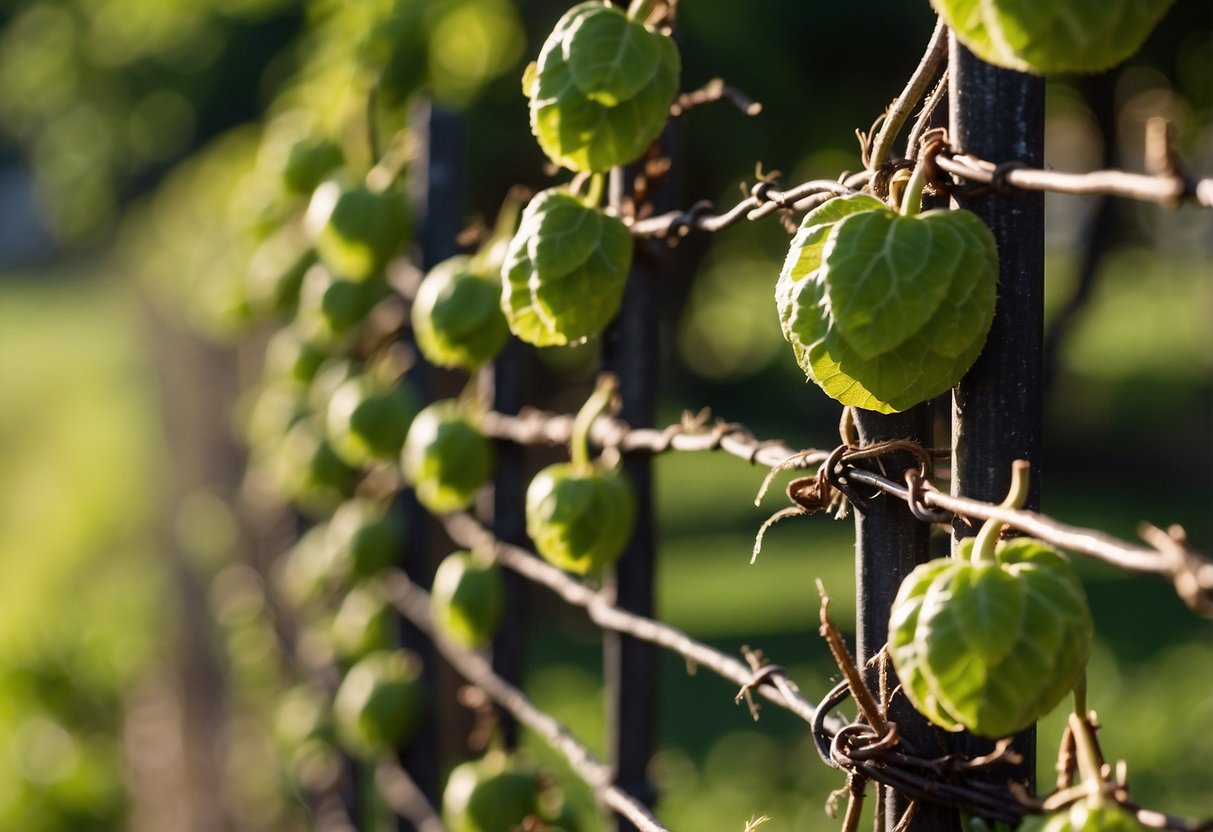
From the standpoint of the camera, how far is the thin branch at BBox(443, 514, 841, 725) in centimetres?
112

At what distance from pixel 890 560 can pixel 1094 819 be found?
0.29 m

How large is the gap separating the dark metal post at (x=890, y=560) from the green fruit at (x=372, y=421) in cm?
126

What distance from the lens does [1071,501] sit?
34.7 ft

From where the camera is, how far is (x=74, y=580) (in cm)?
848

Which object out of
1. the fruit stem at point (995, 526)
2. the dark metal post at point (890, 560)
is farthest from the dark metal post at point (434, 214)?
the fruit stem at point (995, 526)

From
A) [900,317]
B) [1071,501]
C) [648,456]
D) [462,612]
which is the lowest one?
[1071,501]

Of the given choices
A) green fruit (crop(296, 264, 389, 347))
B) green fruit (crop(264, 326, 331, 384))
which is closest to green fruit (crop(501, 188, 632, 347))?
green fruit (crop(296, 264, 389, 347))

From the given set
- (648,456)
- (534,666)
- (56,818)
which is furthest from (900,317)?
(534,666)

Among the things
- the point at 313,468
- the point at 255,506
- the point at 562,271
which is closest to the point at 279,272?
the point at 313,468

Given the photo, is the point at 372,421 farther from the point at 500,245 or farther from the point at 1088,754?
the point at 1088,754

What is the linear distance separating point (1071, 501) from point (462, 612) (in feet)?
31.4

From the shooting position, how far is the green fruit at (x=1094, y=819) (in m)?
0.72

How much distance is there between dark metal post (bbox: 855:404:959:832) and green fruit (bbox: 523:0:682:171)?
1.13 ft

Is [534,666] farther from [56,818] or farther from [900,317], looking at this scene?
[900,317]
